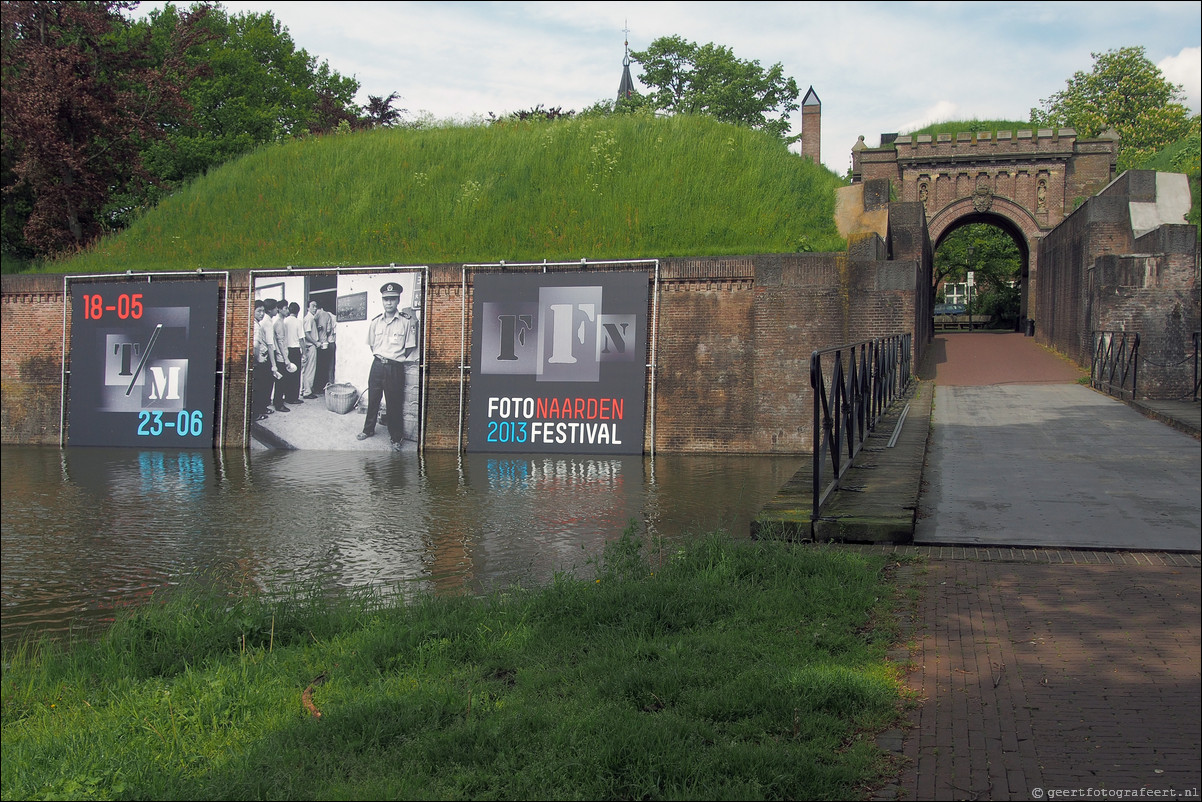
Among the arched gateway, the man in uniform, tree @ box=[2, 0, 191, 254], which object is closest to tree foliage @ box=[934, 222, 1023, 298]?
the arched gateway

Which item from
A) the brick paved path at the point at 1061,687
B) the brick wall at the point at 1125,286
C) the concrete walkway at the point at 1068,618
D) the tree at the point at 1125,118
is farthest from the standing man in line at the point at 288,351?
the tree at the point at 1125,118

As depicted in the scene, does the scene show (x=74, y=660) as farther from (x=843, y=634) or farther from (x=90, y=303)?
(x=90, y=303)

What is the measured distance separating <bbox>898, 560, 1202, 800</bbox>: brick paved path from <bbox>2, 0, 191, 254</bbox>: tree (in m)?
9.49

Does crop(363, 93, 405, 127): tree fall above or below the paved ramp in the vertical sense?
above

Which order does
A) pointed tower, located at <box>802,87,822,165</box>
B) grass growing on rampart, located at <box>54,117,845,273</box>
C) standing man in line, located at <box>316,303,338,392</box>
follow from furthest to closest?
pointed tower, located at <box>802,87,822,165</box>
standing man in line, located at <box>316,303,338,392</box>
grass growing on rampart, located at <box>54,117,845,273</box>

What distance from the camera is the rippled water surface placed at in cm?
802

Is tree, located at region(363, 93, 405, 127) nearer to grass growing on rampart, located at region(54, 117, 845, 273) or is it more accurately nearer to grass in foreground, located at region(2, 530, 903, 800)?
grass growing on rampart, located at region(54, 117, 845, 273)

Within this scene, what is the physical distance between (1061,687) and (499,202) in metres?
21.2

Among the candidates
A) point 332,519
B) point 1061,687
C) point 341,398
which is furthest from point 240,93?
point 1061,687

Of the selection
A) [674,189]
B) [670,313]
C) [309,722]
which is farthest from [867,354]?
[674,189]

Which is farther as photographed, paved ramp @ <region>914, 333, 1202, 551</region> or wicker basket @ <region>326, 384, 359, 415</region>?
wicker basket @ <region>326, 384, 359, 415</region>

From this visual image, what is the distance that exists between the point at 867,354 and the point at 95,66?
1893 cm

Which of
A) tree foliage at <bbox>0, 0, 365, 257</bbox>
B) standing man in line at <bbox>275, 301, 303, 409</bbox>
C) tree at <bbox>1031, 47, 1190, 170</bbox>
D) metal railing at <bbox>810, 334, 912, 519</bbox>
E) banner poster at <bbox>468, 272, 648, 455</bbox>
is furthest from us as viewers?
tree at <bbox>1031, 47, 1190, 170</bbox>

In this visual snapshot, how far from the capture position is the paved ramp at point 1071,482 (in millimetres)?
1334
